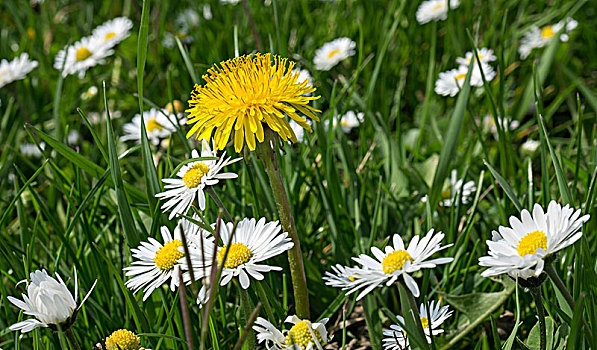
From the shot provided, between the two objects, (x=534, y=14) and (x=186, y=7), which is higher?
(x=186, y=7)

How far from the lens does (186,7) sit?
4.02 meters

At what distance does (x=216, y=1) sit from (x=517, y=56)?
185 cm

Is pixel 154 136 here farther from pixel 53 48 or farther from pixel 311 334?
pixel 53 48

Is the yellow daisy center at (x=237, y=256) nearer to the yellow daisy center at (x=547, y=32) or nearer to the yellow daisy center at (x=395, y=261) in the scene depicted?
the yellow daisy center at (x=395, y=261)

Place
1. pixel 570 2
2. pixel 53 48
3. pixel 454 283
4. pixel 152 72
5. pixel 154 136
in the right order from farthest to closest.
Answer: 1. pixel 53 48
2. pixel 152 72
3. pixel 570 2
4. pixel 154 136
5. pixel 454 283

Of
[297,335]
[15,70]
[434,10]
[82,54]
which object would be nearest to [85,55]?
[82,54]

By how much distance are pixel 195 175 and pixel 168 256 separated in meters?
0.19

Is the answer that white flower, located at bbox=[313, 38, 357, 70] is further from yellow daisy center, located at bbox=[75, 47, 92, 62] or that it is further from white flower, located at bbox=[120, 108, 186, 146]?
yellow daisy center, located at bbox=[75, 47, 92, 62]

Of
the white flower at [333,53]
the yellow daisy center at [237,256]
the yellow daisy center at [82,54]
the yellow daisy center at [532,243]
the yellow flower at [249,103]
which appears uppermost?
the yellow daisy center at [82,54]

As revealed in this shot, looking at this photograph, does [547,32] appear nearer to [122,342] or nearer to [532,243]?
[532,243]

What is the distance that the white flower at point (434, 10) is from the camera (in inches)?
114

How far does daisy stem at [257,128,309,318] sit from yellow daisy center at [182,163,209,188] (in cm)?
14

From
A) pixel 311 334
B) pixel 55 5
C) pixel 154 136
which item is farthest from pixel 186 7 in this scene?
pixel 311 334

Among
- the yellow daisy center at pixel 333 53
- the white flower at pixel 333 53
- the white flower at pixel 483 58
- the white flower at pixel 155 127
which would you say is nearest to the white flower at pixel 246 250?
the white flower at pixel 155 127
